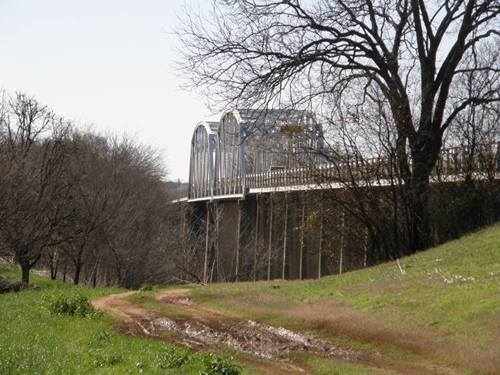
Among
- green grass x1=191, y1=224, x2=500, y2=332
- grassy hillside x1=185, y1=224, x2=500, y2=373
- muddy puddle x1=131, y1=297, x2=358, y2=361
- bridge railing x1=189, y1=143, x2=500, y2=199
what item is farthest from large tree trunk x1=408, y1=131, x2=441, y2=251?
muddy puddle x1=131, y1=297, x2=358, y2=361

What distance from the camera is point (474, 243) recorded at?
21.1m

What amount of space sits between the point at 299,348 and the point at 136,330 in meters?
4.15

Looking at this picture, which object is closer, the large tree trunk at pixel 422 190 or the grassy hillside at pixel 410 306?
the grassy hillside at pixel 410 306

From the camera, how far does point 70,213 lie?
34500 mm

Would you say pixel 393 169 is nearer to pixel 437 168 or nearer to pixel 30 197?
pixel 437 168

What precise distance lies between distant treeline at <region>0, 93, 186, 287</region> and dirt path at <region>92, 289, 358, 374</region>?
9950 mm

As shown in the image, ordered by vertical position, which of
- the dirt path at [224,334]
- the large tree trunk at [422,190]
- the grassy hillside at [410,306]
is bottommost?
the dirt path at [224,334]

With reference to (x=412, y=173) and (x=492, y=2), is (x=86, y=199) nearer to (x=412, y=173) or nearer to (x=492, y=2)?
(x=412, y=173)

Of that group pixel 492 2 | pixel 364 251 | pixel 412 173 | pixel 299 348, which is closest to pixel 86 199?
pixel 364 251

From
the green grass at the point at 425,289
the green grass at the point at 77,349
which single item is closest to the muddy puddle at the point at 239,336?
the green grass at the point at 77,349

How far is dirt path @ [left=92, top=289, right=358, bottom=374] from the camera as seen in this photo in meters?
12.6

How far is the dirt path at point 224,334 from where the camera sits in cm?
1265

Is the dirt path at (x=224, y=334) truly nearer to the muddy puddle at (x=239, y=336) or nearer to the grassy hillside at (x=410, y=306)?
the muddy puddle at (x=239, y=336)

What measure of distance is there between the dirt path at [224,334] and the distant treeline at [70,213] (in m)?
9.95
